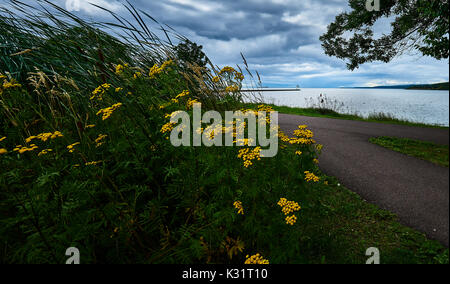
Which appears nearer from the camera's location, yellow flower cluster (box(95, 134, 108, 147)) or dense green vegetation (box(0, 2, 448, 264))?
dense green vegetation (box(0, 2, 448, 264))

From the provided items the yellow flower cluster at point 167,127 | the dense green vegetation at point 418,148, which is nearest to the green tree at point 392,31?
the dense green vegetation at point 418,148

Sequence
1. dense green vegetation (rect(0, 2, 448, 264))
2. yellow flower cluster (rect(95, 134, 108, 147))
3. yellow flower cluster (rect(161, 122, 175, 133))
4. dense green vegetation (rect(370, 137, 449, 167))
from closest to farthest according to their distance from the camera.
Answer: dense green vegetation (rect(0, 2, 448, 264)), yellow flower cluster (rect(161, 122, 175, 133)), yellow flower cluster (rect(95, 134, 108, 147)), dense green vegetation (rect(370, 137, 449, 167))

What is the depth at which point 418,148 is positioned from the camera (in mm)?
5441

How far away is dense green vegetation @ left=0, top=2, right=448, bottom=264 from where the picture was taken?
1.58 m

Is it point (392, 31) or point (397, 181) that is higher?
point (392, 31)

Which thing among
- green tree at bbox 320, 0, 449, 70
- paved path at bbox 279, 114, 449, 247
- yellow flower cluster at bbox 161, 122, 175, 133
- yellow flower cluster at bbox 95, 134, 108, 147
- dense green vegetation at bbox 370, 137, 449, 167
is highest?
green tree at bbox 320, 0, 449, 70

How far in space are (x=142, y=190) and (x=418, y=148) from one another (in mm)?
6877

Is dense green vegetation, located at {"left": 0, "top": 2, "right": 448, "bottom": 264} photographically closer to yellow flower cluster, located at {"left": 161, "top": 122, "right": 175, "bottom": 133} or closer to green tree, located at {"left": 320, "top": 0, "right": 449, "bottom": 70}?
yellow flower cluster, located at {"left": 161, "top": 122, "right": 175, "bottom": 133}

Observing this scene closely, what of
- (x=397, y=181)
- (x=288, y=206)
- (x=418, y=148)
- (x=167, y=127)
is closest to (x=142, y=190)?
(x=167, y=127)

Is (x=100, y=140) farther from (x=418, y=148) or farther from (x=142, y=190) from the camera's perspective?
Result: (x=418, y=148)

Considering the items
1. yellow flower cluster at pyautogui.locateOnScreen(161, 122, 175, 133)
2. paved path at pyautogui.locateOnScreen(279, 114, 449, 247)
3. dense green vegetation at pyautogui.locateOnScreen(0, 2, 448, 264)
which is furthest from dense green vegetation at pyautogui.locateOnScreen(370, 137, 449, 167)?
yellow flower cluster at pyautogui.locateOnScreen(161, 122, 175, 133)

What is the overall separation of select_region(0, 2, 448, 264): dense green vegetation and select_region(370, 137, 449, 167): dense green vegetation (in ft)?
8.46

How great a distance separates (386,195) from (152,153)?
3791mm
